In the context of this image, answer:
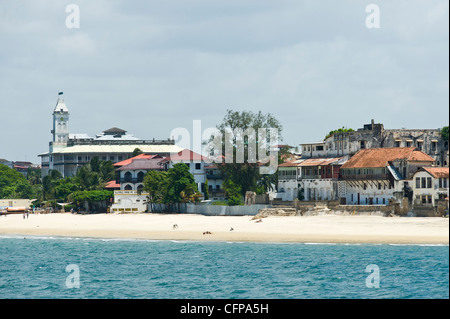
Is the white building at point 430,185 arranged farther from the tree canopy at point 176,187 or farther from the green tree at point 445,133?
the tree canopy at point 176,187

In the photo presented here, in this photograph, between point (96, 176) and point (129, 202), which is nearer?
point (129, 202)

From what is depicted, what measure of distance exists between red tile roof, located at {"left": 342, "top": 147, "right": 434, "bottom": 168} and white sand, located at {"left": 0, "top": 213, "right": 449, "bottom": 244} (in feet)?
30.6

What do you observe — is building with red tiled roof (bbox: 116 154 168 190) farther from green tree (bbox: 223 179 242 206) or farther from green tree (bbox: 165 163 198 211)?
green tree (bbox: 223 179 242 206)

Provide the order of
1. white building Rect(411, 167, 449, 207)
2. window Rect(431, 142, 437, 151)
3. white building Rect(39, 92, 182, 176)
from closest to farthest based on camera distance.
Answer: white building Rect(411, 167, 449, 207) < window Rect(431, 142, 437, 151) < white building Rect(39, 92, 182, 176)

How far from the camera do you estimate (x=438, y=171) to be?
90875 mm

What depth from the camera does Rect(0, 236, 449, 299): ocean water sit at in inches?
A: 2277

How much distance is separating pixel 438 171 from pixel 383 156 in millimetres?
9496

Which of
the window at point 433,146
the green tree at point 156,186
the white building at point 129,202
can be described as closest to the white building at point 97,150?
the white building at point 129,202

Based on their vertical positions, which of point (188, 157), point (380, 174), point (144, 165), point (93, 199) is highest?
point (188, 157)

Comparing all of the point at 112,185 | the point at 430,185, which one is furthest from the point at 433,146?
the point at 112,185

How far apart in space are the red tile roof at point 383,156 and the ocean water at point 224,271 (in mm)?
22034

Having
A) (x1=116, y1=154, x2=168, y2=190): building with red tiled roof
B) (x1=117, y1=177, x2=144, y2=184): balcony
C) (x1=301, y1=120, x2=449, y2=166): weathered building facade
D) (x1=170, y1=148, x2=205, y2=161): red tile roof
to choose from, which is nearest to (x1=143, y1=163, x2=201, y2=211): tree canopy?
(x1=170, y1=148, x2=205, y2=161): red tile roof

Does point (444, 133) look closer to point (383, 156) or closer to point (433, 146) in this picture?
point (433, 146)
